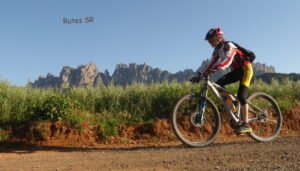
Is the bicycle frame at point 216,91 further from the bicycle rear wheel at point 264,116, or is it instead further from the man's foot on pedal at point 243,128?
the bicycle rear wheel at point 264,116

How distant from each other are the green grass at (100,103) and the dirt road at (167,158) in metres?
1.58

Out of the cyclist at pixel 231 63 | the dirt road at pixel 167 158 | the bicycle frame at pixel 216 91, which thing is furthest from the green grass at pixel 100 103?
the cyclist at pixel 231 63

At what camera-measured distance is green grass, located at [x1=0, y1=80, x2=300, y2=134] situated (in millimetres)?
11688

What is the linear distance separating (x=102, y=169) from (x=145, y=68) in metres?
78.3

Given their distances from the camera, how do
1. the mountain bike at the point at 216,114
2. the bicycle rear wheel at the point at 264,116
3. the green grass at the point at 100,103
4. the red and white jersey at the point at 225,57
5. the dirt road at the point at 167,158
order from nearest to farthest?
the dirt road at the point at 167,158 < the red and white jersey at the point at 225,57 < the mountain bike at the point at 216,114 < the bicycle rear wheel at the point at 264,116 < the green grass at the point at 100,103

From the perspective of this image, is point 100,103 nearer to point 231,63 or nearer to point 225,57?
point 231,63

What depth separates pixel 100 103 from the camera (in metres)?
13.0

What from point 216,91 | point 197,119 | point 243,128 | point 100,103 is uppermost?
point 100,103

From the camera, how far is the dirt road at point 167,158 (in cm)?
687

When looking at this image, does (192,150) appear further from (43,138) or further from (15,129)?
(15,129)

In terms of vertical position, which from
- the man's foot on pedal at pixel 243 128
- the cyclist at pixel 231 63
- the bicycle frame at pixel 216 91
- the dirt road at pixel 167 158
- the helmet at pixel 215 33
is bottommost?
the dirt road at pixel 167 158

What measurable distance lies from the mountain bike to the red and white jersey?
34cm

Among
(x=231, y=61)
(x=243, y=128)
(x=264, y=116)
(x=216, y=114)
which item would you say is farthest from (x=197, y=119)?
(x=264, y=116)

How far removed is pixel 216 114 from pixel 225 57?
49.1 inches
